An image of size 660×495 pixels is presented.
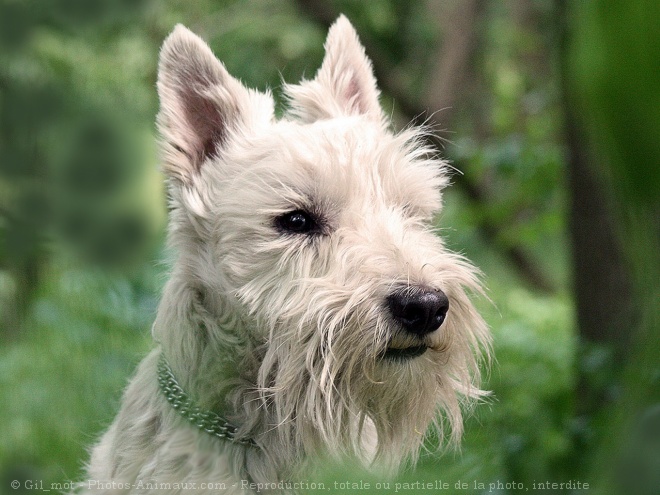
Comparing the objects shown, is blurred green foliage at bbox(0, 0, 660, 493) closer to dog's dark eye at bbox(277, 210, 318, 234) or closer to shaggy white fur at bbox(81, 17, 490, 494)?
shaggy white fur at bbox(81, 17, 490, 494)

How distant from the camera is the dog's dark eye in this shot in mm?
2611

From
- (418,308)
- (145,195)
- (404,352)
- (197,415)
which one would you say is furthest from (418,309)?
(145,195)

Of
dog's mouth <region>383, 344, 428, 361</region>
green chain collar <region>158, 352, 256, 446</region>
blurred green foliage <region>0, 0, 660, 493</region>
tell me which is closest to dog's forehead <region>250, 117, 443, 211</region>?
blurred green foliage <region>0, 0, 660, 493</region>

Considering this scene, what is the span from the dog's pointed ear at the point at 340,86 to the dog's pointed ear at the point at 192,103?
0.97 feet

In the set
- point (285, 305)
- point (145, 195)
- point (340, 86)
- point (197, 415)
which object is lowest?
point (197, 415)

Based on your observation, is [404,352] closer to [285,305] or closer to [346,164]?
[285,305]

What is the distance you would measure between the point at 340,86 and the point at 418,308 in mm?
1397

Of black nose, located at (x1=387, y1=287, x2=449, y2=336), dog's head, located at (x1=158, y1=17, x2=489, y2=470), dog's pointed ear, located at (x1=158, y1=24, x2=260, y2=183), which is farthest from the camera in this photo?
dog's pointed ear, located at (x1=158, y1=24, x2=260, y2=183)

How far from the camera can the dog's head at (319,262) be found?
2311mm

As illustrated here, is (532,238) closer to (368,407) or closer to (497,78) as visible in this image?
(368,407)

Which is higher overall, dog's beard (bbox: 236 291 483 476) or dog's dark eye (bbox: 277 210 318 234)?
dog's dark eye (bbox: 277 210 318 234)

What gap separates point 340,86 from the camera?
3.27 meters

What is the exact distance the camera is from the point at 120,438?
2.68 m

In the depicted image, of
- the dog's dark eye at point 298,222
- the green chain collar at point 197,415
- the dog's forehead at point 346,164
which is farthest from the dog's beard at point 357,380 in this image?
the dog's forehead at point 346,164
